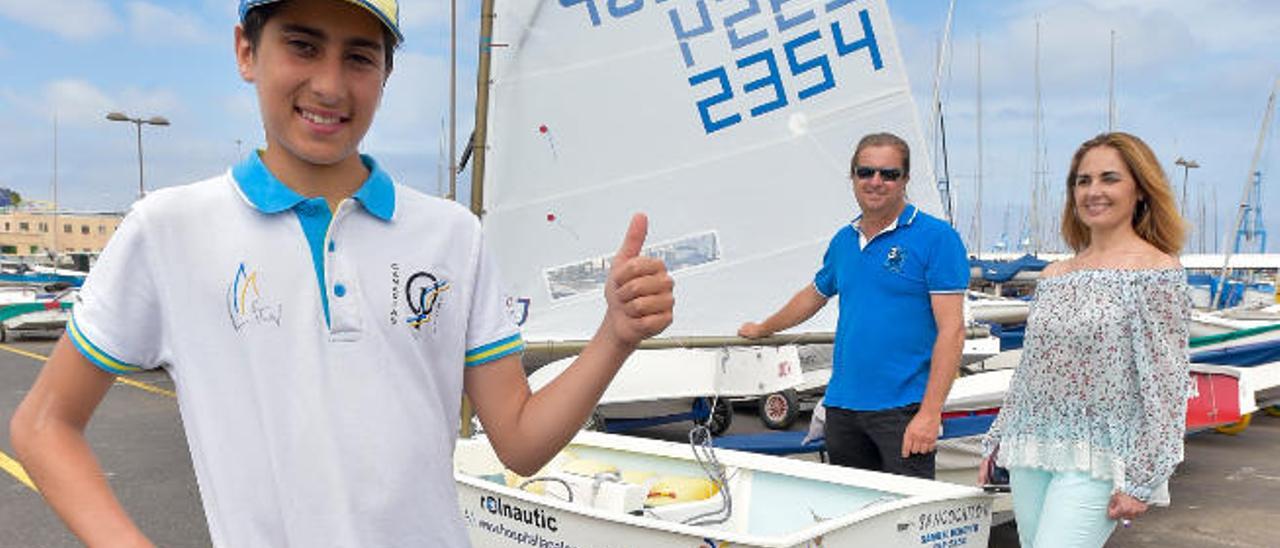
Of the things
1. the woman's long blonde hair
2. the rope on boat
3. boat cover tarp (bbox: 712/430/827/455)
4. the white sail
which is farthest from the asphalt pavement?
the woman's long blonde hair

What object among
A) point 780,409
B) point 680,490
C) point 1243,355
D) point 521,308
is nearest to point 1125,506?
point 680,490

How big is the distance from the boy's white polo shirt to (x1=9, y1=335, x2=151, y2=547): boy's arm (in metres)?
0.04

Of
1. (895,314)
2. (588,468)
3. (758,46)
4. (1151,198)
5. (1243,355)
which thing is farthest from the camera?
(1243,355)

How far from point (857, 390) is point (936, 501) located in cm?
46

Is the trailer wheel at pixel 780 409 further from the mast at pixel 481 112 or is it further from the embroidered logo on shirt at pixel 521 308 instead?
the mast at pixel 481 112

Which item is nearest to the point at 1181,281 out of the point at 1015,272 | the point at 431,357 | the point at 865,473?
the point at 865,473

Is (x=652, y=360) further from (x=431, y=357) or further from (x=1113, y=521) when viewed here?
(x=431, y=357)

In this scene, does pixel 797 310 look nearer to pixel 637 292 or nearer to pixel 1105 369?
pixel 1105 369

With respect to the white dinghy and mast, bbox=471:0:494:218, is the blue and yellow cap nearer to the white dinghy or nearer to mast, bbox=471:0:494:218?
the white dinghy

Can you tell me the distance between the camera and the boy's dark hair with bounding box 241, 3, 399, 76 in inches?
47.0

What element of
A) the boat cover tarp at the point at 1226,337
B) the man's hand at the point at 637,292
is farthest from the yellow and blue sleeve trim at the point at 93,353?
the boat cover tarp at the point at 1226,337

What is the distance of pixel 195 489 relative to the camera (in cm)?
648

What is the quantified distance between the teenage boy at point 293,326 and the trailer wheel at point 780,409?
7377 millimetres

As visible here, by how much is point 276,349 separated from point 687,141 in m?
4.68
